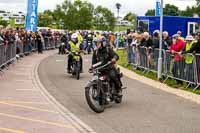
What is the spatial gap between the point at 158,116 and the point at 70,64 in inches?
397

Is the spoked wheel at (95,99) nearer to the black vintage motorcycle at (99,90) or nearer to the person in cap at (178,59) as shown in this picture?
the black vintage motorcycle at (99,90)

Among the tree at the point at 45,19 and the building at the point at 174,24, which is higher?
the tree at the point at 45,19

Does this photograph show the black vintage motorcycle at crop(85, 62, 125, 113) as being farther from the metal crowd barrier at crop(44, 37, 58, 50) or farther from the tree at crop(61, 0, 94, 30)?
the tree at crop(61, 0, 94, 30)

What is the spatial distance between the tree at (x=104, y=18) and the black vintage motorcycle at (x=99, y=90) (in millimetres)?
74275

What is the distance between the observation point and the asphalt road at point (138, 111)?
405 inches

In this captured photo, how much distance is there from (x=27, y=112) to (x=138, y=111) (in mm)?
2542

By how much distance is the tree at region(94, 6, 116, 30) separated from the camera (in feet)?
286

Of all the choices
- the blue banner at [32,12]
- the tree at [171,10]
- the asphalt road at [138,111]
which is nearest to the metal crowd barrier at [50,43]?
the blue banner at [32,12]

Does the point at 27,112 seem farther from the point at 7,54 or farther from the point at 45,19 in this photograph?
the point at 45,19

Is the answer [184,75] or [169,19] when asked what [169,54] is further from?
[169,19]

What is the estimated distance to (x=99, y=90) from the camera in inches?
482

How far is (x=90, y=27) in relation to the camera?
86000 millimetres

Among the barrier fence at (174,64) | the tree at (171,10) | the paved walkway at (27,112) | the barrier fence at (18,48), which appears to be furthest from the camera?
the tree at (171,10)

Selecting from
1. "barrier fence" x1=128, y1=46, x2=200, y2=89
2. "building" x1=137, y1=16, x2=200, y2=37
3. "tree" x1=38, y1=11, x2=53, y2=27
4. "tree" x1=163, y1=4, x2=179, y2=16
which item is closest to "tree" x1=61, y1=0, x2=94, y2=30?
"tree" x1=38, y1=11, x2=53, y2=27
